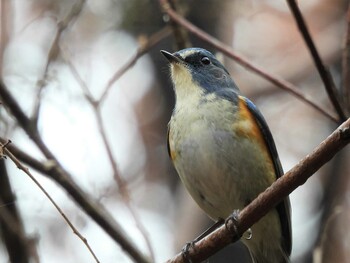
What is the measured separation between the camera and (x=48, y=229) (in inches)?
262

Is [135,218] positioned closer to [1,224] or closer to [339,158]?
[1,224]

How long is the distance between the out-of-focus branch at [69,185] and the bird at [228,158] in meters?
0.66

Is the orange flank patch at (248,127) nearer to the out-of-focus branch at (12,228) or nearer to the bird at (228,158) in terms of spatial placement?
the bird at (228,158)

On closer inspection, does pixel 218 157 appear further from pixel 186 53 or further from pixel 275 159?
pixel 186 53

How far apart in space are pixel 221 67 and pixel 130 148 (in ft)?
9.24

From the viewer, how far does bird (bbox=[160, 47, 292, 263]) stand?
4.38 meters

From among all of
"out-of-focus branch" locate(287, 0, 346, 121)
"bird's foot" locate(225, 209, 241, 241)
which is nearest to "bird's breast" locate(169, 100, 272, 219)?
"out-of-focus branch" locate(287, 0, 346, 121)

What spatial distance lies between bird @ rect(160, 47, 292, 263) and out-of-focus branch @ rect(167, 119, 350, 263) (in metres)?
0.87

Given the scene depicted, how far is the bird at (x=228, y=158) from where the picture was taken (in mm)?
4375

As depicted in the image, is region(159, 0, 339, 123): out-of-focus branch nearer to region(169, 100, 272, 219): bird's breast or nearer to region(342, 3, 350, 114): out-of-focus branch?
region(342, 3, 350, 114): out-of-focus branch

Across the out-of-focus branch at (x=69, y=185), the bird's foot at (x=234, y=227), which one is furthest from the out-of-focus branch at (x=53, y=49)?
the bird's foot at (x=234, y=227)

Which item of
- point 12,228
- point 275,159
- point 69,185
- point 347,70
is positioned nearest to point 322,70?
point 347,70

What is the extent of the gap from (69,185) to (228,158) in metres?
1.10

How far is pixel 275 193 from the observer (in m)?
3.13
